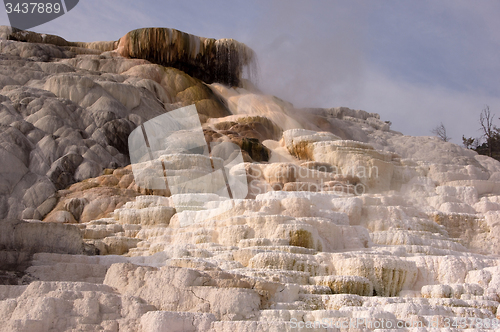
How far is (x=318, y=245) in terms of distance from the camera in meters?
8.62

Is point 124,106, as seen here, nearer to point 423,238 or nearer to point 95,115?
point 95,115

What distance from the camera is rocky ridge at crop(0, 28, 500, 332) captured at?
5405mm

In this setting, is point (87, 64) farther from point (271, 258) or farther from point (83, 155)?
point (271, 258)

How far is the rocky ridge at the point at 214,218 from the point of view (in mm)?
5405

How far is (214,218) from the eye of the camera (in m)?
9.77

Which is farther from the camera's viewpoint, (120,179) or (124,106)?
(124,106)

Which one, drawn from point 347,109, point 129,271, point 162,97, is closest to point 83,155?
point 162,97

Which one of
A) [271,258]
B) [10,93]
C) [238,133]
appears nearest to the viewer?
[271,258]

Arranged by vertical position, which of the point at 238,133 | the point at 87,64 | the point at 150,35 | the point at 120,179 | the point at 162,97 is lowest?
the point at 120,179

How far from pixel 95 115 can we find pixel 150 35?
8654 mm

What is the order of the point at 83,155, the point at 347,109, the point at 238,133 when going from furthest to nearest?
the point at 347,109 → the point at 238,133 → the point at 83,155

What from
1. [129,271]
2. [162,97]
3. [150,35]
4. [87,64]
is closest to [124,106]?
[162,97]

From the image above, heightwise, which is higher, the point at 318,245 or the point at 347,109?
the point at 347,109

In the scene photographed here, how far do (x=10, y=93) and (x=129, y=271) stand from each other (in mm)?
12352
